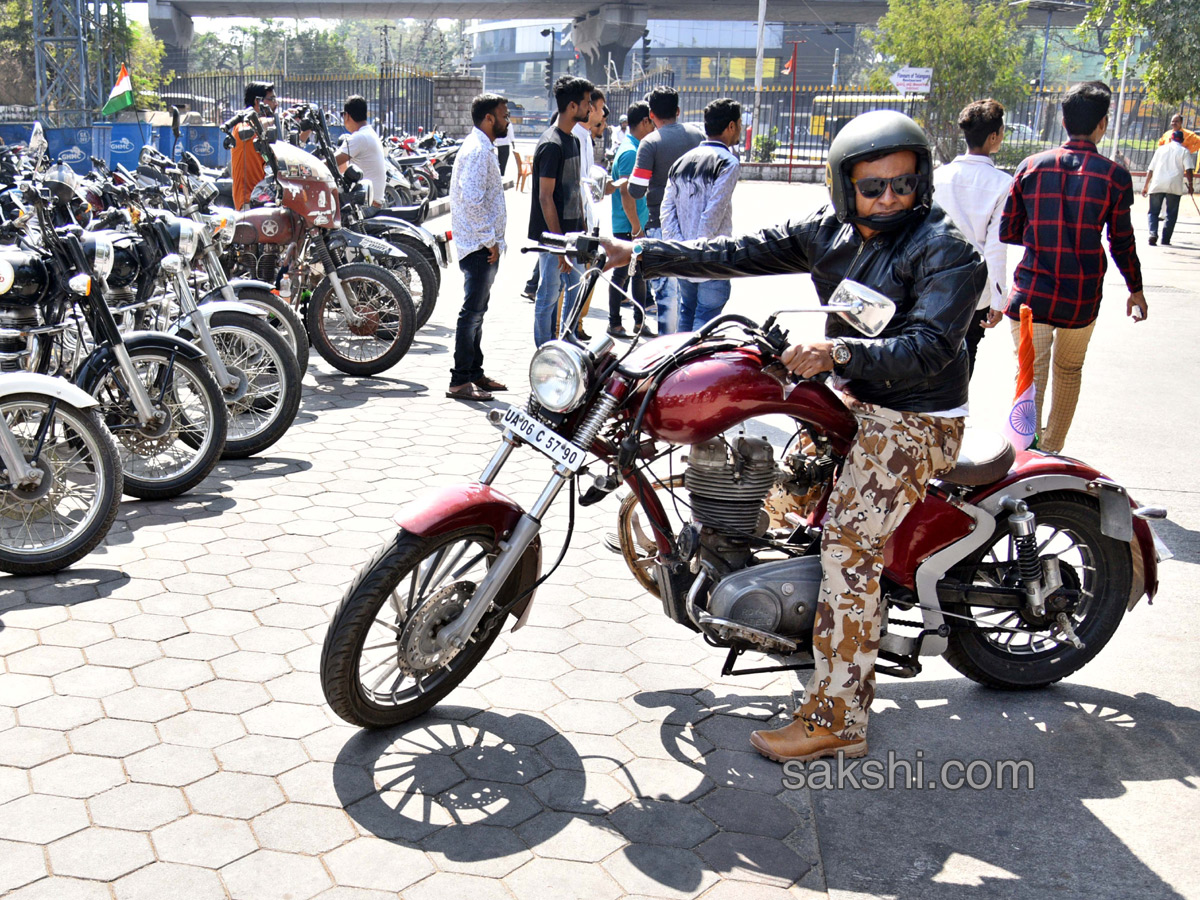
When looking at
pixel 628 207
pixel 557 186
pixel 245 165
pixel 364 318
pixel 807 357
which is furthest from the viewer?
pixel 245 165

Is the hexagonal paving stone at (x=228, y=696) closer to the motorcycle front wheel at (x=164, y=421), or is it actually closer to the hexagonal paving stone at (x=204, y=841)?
the hexagonal paving stone at (x=204, y=841)

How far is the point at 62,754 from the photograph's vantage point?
338cm

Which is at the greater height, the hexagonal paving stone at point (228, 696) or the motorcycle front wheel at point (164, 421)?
the motorcycle front wheel at point (164, 421)

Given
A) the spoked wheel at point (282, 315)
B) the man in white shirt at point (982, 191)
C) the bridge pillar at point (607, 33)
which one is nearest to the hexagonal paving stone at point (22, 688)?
the spoked wheel at point (282, 315)

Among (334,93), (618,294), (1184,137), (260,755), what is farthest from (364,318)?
(334,93)

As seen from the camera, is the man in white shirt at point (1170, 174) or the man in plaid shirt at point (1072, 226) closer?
the man in plaid shirt at point (1072, 226)

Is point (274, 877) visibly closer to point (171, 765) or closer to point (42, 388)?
point (171, 765)

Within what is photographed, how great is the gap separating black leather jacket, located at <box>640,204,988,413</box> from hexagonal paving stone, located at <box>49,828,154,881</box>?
7.30ft

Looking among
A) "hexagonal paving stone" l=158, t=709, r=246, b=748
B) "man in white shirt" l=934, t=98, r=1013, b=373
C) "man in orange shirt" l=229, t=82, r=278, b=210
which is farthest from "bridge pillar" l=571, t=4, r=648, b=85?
"hexagonal paving stone" l=158, t=709, r=246, b=748

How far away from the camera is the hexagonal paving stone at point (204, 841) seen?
2930mm

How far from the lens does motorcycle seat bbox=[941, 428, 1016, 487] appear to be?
3604 mm

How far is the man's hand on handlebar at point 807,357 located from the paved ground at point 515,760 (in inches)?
49.5

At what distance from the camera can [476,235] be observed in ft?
25.0

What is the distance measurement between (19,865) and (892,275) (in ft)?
9.16
